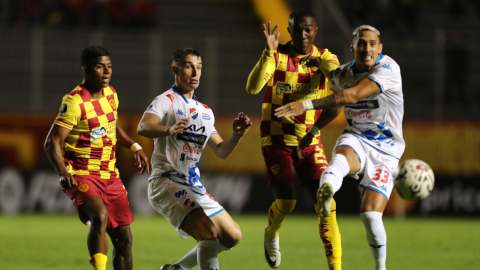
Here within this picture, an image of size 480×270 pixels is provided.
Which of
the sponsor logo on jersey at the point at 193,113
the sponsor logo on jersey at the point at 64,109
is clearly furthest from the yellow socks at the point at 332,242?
the sponsor logo on jersey at the point at 64,109

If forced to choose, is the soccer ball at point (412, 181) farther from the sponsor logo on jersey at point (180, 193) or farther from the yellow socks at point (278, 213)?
the sponsor logo on jersey at point (180, 193)

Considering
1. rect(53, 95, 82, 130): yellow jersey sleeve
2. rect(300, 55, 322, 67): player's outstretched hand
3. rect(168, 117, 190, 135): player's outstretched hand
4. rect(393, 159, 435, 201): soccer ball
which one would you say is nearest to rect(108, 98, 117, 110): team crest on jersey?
rect(53, 95, 82, 130): yellow jersey sleeve

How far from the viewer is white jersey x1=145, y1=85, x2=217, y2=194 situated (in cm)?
562

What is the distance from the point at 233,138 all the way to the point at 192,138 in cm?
39

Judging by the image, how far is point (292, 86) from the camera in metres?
6.59

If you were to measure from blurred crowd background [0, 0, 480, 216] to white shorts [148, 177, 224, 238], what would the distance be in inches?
358

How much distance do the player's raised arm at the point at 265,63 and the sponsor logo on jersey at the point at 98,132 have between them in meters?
1.50

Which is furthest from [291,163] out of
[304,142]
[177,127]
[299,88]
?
[177,127]

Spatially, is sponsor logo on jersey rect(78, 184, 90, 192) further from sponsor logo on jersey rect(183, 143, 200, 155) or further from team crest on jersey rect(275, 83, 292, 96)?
team crest on jersey rect(275, 83, 292, 96)

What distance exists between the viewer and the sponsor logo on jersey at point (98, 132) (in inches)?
229

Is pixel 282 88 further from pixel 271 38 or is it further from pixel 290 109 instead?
pixel 290 109

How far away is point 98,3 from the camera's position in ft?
57.8

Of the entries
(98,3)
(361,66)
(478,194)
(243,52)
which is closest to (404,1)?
(243,52)

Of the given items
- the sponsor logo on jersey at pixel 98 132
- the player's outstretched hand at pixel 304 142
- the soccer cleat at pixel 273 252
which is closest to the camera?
the sponsor logo on jersey at pixel 98 132
